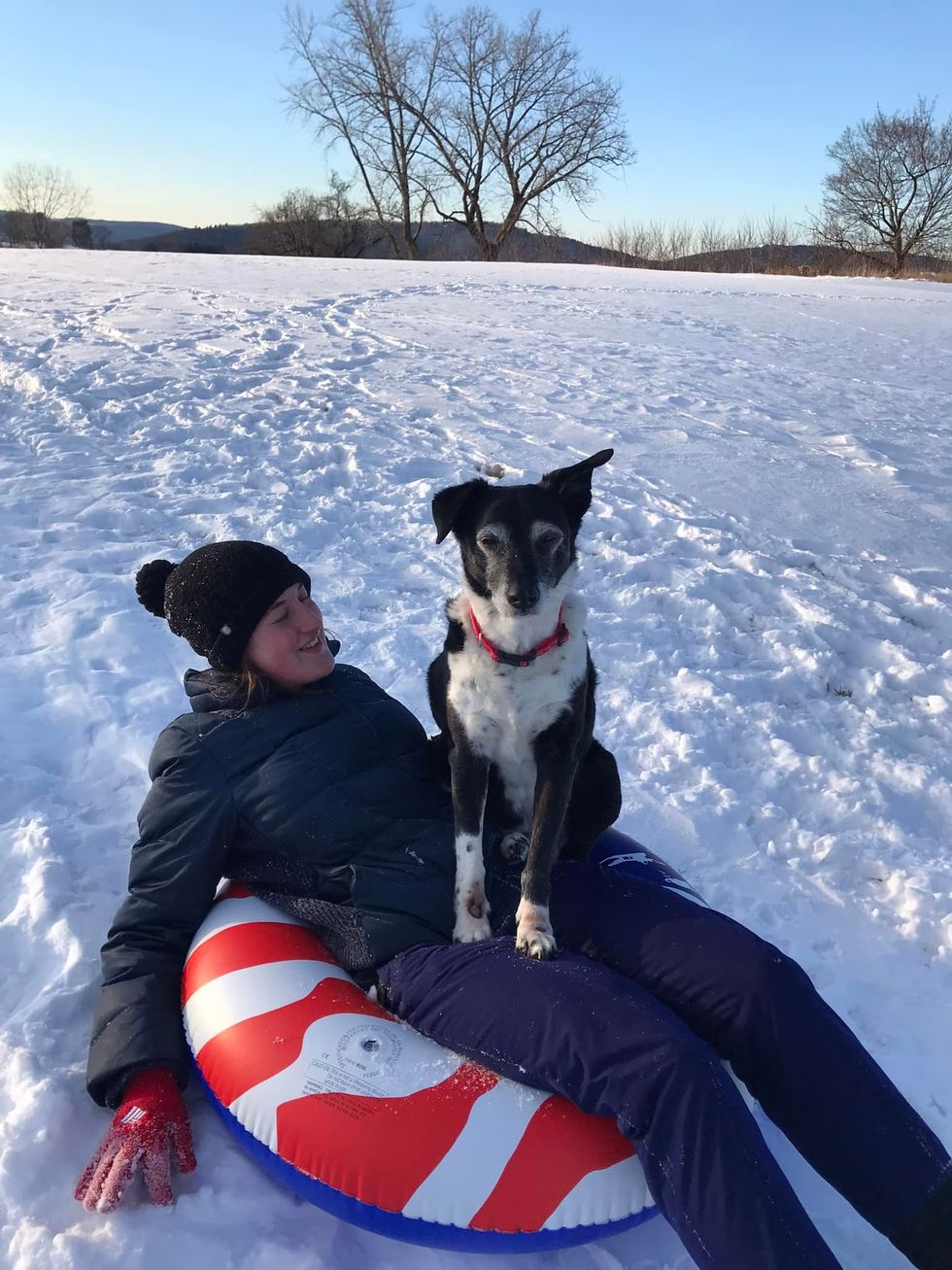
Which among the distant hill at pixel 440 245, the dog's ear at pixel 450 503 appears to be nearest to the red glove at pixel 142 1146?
the dog's ear at pixel 450 503

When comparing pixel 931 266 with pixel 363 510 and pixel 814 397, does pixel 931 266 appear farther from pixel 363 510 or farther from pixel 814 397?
pixel 363 510

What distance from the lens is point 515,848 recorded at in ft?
10.1

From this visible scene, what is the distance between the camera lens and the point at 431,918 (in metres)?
2.64

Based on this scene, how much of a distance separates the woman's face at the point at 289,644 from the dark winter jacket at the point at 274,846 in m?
0.07

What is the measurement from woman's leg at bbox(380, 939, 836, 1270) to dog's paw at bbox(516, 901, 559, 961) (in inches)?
2.0

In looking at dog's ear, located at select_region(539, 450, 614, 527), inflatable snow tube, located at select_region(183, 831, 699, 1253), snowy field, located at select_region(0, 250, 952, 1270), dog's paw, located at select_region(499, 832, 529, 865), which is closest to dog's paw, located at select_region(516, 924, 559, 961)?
inflatable snow tube, located at select_region(183, 831, 699, 1253)

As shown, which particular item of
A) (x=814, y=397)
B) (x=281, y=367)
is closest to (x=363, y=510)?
(x=281, y=367)

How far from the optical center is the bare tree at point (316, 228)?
33094mm

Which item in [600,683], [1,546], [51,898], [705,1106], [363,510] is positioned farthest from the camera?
[363,510]

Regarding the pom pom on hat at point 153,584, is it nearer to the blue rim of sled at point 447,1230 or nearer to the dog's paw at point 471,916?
the dog's paw at point 471,916

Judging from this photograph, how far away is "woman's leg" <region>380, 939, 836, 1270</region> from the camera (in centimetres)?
184

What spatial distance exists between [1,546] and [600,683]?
4.19m

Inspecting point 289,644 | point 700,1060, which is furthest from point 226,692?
point 700,1060

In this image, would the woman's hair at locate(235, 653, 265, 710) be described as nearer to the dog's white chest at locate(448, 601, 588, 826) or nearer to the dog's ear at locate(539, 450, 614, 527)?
the dog's white chest at locate(448, 601, 588, 826)
